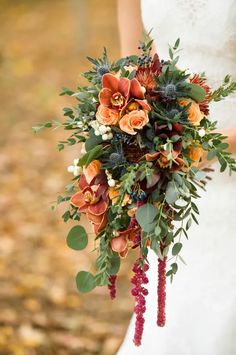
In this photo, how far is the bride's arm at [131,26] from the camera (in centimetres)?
280

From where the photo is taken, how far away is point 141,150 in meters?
1.91

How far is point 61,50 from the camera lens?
8.85 m

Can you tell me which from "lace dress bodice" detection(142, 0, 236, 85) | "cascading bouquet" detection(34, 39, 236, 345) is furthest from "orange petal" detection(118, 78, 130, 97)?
"lace dress bodice" detection(142, 0, 236, 85)

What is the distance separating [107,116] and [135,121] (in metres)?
0.09

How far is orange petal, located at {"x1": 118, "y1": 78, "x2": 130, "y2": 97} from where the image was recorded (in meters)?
1.85

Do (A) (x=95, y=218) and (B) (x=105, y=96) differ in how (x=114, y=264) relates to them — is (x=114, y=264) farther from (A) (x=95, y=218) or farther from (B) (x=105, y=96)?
(B) (x=105, y=96)

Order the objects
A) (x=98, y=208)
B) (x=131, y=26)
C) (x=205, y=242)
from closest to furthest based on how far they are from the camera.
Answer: (x=98, y=208) → (x=205, y=242) → (x=131, y=26)

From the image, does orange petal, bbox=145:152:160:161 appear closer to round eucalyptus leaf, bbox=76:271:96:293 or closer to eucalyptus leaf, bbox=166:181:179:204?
eucalyptus leaf, bbox=166:181:179:204

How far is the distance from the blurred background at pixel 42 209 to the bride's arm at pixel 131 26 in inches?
64.1

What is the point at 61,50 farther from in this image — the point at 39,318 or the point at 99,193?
the point at 99,193

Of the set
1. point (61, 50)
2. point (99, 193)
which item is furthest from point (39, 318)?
point (61, 50)

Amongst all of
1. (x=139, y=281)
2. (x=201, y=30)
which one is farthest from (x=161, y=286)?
(x=201, y=30)

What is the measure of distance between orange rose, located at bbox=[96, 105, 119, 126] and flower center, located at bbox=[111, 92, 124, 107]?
0.06 feet

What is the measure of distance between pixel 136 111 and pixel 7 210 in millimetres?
3501
